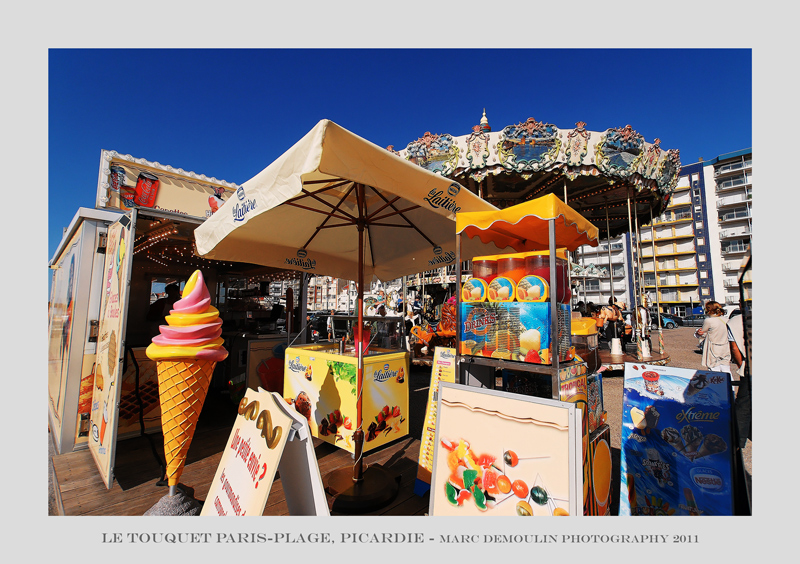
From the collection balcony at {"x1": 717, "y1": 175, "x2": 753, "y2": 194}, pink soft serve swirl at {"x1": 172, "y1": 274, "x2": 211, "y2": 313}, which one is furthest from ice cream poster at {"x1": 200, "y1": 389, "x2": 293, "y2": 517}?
balcony at {"x1": 717, "y1": 175, "x2": 753, "y2": 194}

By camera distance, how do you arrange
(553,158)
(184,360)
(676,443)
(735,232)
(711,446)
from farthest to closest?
(735,232) < (553,158) < (184,360) < (676,443) < (711,446)

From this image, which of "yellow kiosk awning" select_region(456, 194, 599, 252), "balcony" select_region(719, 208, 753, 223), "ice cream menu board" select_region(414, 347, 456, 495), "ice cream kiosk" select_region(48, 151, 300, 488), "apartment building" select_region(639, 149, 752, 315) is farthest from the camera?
"apartment building" select_region(639, 149, 752, 315)

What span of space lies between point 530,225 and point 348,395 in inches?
91.0

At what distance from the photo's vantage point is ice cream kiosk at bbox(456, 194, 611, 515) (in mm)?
2098

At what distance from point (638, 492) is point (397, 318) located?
2603 mm

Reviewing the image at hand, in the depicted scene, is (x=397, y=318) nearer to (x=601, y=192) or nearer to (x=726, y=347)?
(x=726, y=347)

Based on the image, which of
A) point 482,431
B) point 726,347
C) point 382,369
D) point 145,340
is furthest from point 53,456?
point 726,347

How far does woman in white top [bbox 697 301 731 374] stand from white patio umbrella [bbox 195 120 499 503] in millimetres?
4714

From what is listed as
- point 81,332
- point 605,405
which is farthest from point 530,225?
point 81,332

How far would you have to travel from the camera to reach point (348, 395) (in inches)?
135

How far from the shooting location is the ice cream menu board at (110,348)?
2.96 meters

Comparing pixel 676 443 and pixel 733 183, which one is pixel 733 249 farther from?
pixel 676 443

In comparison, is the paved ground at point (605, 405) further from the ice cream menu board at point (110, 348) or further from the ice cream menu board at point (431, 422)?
the ice cream menu board at point (431, 422)

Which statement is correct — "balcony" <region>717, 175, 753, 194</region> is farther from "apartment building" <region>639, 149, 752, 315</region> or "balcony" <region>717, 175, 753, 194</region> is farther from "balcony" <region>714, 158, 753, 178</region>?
"balcony" <region>714, 158, 753, 178</region>
